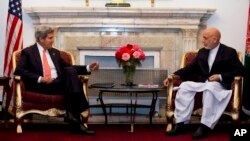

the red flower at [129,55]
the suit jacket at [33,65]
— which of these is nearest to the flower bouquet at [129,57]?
the red flower at [129,55]

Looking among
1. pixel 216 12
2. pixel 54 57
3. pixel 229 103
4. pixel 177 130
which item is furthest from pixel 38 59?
pixel 216 12

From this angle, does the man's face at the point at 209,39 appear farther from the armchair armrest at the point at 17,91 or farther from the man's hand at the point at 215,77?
the armchair armrest at the point at 17,91

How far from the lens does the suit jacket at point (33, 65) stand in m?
4.61

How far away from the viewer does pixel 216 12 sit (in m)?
5.98

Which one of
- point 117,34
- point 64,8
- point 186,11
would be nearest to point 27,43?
point 64,8

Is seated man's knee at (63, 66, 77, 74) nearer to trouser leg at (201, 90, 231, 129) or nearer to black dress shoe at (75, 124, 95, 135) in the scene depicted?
black dress shoe at (75, 124, 95, 135)

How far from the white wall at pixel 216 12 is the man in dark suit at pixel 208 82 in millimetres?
1187

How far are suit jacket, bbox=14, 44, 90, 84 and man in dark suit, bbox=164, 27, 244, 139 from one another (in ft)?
3.76

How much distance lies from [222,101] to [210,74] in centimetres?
41

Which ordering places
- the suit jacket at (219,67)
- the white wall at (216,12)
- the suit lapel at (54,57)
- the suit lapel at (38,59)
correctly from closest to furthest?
1. the suit jacket at (219,67)
2. the suit lapel at (38,59)
3. the suit lapel at (54,57)
4. the white wall at (216,12)

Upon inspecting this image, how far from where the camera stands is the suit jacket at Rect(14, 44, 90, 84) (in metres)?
4.61

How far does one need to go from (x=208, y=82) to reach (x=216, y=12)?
→ 173 cm

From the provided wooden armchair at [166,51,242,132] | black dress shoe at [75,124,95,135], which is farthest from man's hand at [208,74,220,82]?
black dress shoe at [75,124,95,135]

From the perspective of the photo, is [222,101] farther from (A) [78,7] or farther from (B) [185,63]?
(A) [78,7]
